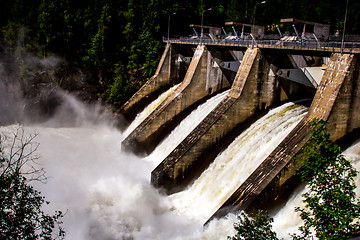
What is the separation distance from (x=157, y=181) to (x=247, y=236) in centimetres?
1325

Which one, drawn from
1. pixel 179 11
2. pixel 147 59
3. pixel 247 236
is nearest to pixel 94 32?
pixel 147 59

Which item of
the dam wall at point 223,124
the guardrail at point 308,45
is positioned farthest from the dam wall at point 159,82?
the dam wall at point 223,124

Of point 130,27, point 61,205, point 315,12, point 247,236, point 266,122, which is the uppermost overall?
point 130,27

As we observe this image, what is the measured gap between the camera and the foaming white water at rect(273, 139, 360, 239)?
14.4m

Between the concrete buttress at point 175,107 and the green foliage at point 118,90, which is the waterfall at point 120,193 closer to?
the concrete buttress at point 175,107

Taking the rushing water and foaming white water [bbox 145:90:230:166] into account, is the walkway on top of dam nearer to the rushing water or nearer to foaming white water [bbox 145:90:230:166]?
the rushing water

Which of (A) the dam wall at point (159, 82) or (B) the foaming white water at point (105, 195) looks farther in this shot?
(A) the dam wall at point (159, 82)

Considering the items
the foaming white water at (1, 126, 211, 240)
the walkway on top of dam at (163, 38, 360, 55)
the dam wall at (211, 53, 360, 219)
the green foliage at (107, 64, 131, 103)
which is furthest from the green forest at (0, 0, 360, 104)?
the dam wall at (211, 53, 360, 219)

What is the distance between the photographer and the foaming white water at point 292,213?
14383mm

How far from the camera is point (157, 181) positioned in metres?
21.4

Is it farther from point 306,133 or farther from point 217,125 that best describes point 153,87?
point 306,133

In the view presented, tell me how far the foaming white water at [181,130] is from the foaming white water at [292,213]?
11.8 metres

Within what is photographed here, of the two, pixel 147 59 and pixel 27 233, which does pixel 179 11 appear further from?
pixel 27 233

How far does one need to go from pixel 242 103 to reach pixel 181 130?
615cm
